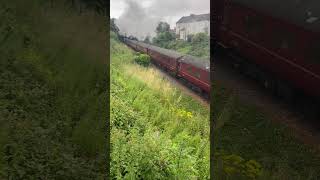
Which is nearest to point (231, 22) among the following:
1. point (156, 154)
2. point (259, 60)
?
point (259, 60)

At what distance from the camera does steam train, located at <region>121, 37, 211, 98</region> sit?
1225cm

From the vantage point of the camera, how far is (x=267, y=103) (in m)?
11.3

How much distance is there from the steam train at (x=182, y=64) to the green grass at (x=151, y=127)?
984mm

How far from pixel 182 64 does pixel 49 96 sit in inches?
261

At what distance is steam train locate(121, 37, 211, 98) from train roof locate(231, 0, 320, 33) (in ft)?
8.38

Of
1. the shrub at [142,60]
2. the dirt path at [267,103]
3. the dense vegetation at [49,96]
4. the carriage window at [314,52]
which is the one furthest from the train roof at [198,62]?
the carriage window at [314,52]

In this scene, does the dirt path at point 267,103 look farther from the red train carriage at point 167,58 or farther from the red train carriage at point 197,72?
the red train carriage at point 167,58

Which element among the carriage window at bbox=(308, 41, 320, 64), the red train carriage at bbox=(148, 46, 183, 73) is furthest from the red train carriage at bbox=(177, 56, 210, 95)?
the carriage window at bbox=(308, 41, 320, 64)

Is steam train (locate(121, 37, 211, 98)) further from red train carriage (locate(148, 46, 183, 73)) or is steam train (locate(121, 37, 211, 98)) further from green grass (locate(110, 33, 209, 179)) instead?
Answer: green grass (locate(110, 33, 209, 179))

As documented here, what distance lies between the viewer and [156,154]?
6.37m

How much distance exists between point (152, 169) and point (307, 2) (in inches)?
258

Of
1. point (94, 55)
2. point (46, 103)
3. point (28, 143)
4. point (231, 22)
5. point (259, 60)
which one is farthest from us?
point (231, 22)

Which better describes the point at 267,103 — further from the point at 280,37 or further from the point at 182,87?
the point at 182,87

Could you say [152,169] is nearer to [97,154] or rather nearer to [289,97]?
[97,154]
